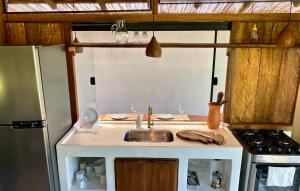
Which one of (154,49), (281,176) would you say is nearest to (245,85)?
(281,176)

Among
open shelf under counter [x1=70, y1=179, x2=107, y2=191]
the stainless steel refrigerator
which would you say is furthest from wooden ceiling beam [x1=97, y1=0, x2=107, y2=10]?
open shelf under counter [x1=70, y1=179, x2=107, y2=191]

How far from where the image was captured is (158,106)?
3969mm

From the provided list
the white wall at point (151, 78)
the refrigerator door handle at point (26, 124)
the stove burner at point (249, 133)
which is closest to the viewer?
the refrigerator door handle at point (26, 124)

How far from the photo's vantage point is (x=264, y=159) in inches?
69.7

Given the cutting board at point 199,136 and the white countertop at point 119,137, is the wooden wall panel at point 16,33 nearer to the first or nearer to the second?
the white countertop at point 119,137

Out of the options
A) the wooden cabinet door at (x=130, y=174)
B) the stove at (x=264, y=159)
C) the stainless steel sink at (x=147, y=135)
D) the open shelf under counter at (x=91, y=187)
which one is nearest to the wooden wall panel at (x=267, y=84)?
the stove at (x=264, y=159)

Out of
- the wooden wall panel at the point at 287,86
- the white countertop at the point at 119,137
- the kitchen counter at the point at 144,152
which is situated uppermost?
the wooden wall panel at the point at 287,86

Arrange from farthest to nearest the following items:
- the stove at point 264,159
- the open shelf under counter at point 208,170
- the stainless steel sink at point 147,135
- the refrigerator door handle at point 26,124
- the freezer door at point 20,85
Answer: the stainless steel sink at point 147,135 → the open shelf under counter at point 208,170 → the stove at point 264,159 → the refrigerator door handle at point 26,124 → the freezer door at point 20,85

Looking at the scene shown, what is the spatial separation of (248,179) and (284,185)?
0.89 ft

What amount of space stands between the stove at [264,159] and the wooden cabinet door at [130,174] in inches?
33.4

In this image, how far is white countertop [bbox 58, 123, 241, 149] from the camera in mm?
1857

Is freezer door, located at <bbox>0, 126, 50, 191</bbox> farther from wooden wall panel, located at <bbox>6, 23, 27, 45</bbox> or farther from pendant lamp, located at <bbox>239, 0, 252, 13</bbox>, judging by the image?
pendant lamp, located at <bbox>239, 0, 252, 13</bbox>

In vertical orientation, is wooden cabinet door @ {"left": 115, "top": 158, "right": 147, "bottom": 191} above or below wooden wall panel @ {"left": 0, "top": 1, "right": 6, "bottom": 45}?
below

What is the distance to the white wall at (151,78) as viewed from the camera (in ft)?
12.5
